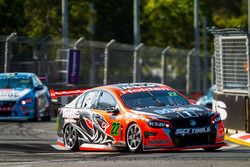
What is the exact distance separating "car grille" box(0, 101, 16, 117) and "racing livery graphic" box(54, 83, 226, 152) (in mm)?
8732

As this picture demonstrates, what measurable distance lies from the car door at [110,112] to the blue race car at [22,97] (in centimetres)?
1004

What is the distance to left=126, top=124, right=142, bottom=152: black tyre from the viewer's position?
15127 mm

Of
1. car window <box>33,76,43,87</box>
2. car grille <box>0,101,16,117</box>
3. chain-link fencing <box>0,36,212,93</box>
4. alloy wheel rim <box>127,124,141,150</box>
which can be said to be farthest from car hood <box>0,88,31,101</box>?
alloy wheel rim <box>127,124,141,150</box>

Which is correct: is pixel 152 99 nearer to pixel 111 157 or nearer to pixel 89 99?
pixel 89 99

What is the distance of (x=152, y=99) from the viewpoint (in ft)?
53.1

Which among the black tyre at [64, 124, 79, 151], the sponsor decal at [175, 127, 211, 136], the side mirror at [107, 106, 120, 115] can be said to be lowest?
the black tyre at [64, 124, 79, 151]

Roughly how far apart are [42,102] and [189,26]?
2864cm

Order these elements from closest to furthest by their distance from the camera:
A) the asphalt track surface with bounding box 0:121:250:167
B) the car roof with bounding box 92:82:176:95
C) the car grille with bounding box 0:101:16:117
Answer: the asphalt track surface with bounding box 0:121:250:167 → the car roof with bounding box 92:82:176:95 → the car grille with bounding box 0:101:16:117

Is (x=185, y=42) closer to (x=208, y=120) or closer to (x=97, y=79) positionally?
(x=97, y=79)

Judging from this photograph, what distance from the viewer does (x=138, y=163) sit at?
1321cm

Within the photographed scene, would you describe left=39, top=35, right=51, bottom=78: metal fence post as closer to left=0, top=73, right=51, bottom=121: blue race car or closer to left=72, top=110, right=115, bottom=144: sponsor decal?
left=0, top=73, right=51, bottom=121: blue race car

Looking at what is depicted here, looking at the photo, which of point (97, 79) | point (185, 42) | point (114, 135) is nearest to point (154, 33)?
point (185, 42)

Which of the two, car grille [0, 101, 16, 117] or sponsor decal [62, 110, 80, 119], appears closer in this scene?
sponsor decal [62, 110, 80, 119]

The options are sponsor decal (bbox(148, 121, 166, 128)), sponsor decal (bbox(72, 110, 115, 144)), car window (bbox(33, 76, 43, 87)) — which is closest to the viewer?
sponsor decal (bbox(148, 121, 166, 128))
